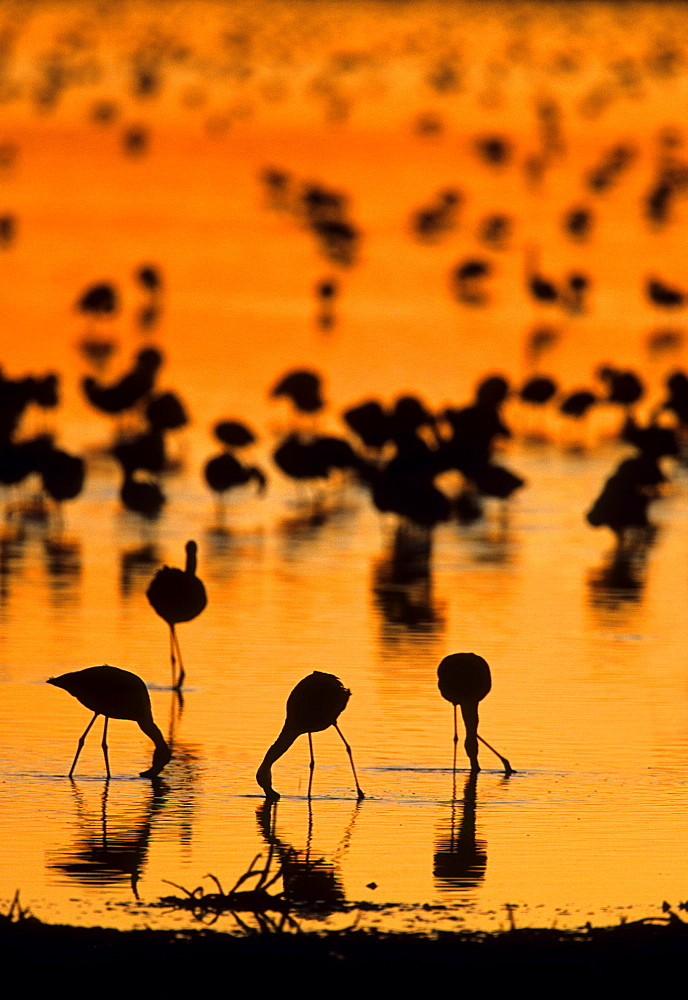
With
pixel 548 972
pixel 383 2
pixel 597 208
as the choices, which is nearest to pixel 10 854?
pixel 548 972

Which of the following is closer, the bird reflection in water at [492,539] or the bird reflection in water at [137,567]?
the bird reflection in water at [137,567]

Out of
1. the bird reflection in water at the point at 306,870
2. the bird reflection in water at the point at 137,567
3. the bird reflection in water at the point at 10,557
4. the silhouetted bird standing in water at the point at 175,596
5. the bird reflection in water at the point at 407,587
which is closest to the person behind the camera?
the bird reflection in water at the point at 306,870

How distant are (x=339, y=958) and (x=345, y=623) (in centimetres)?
767

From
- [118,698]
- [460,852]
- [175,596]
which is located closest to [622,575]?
[175,596]

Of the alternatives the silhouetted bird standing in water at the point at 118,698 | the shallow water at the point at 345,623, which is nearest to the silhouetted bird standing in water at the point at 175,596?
the shallow water at the point at 345,623

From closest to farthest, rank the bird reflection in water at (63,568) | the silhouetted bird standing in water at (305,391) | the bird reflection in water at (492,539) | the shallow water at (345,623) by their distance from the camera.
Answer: the shallow water at (345,623), the bird reflection in water at (63,568), the bird reflection in water at (492,539), the silhouetted bird standing in water at (305,391)

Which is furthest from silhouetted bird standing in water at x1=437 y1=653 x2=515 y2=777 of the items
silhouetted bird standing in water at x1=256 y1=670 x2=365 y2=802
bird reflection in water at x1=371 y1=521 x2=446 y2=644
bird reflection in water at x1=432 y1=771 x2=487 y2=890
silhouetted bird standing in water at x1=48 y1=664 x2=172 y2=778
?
bird reflection in water at x1=371 y1=521 x2=446 y2=644

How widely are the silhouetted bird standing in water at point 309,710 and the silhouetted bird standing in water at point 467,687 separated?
0.74 metres

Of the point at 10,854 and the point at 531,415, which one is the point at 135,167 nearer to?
the point at 531,415

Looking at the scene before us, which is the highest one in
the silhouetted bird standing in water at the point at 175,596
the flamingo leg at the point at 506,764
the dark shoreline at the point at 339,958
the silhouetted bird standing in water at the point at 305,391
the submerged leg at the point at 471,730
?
the silhouetted bird standing in water at the point at 305,391

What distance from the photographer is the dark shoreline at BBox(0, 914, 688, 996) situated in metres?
7.86

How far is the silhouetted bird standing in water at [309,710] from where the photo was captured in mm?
10656

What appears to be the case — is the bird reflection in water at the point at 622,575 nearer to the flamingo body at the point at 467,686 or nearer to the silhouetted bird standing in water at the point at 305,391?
the flamingo body at the point at 467,686

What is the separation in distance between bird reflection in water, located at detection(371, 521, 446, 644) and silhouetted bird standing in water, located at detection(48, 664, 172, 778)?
4012 millimetres
